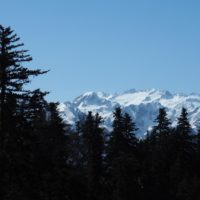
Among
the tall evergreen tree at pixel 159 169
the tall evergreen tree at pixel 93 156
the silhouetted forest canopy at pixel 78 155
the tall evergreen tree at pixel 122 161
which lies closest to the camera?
the silhouetted forest canopy at pixel 78 155

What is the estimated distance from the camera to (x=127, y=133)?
7006 cm

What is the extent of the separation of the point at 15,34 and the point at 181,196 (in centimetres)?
4036

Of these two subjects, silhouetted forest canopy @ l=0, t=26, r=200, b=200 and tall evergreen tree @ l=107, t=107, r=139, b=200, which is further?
tall evergreen tree @ l=107, t=107, r=139, b=200

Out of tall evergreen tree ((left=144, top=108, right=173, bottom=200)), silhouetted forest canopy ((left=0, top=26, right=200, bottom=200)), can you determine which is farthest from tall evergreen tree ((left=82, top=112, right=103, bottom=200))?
tall evergreen tree ((left=144, top=108, right=173, bottom=200))

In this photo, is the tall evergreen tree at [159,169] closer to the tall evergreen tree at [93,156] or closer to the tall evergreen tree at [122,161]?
the tall evergreen tree at [122,161]

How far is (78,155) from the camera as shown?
79312 millimetres

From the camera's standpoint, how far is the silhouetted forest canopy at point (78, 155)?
34.1 m

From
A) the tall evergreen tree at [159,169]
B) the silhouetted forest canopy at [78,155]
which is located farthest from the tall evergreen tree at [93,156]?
the tall evergreen tree at [159,169]

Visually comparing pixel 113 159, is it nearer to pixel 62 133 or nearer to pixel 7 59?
pixel 62 133

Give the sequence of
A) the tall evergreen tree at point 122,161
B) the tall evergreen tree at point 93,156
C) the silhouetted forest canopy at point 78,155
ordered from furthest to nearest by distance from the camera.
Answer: the tall evergreen tree at point 93,156 → the tall evergreen tree at point 122,161 → the silhouetted forest canopy at point 78,155

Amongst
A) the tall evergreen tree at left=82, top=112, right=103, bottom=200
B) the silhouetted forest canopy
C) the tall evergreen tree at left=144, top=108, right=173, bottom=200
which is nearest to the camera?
the silhouetted forest canopy

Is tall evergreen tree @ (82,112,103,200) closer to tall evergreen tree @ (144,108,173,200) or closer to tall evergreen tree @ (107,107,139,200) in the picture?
tall evergreen tree @ (107,107,139,200)

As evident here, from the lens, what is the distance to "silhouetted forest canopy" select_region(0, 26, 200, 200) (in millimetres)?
34062

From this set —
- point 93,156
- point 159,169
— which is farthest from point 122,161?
point 159,169
